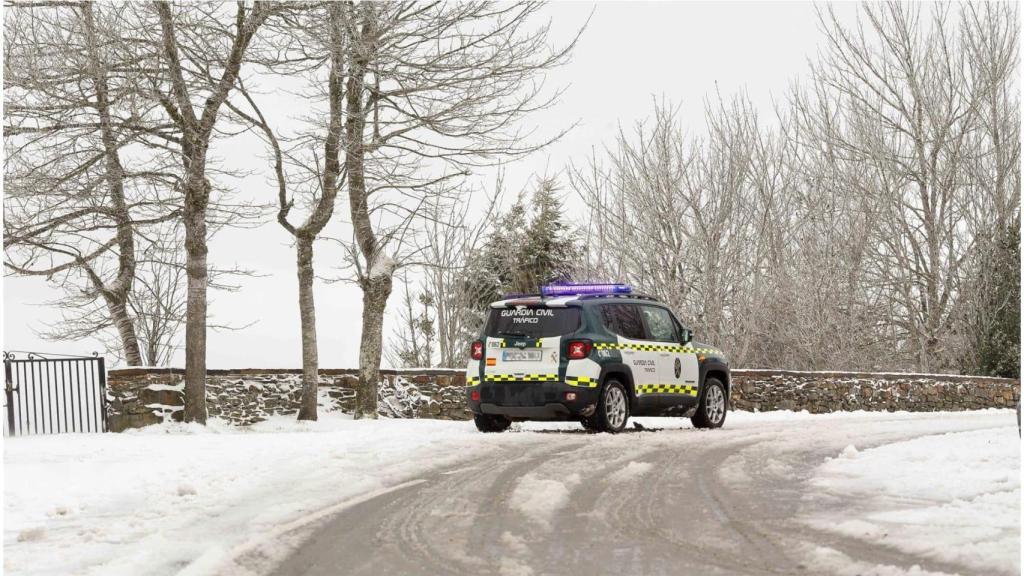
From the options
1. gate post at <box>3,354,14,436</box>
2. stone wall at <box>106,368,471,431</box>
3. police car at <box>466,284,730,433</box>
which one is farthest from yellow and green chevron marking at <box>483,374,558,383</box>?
stone wall at <box>106,368,471,431</box>

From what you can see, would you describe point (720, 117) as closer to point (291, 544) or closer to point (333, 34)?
point (333, 34)

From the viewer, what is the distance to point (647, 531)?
7375mm

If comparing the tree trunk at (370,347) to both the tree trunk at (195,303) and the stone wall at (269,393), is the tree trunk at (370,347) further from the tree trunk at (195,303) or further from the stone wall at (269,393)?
the tree trunk at (195,303)

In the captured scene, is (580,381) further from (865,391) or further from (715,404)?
(865,391)

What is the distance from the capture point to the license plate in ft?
48.1

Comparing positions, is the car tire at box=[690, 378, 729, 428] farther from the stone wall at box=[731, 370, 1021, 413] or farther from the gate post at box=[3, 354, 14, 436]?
the gate post at box=[3, 354, 14, 436]

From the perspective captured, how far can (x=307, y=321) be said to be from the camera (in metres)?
20.8

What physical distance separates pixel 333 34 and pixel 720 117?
17722 mm

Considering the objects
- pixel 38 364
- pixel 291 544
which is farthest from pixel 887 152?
pixel 291 544

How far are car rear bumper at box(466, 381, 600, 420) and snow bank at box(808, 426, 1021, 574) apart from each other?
3.54 metres

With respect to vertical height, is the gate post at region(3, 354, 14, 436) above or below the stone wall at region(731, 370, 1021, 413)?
above

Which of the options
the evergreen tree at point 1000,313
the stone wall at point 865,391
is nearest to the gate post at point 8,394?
the stone wall at point 865,391

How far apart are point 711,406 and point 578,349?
358cm

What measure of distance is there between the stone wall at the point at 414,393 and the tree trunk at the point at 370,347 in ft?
5.28
